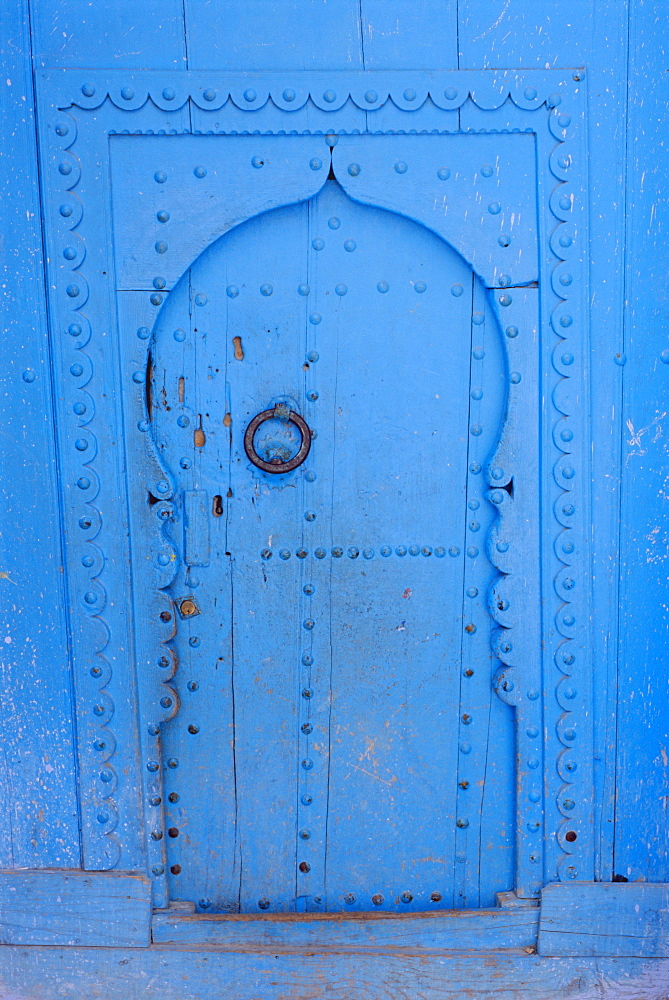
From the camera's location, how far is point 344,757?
1940mm

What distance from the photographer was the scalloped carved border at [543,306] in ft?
5.68

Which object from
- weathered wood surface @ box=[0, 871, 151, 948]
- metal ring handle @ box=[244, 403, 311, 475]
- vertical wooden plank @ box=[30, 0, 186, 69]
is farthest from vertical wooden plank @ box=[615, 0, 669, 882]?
weathered wood surface @ box=[0, 871, 151, 948]

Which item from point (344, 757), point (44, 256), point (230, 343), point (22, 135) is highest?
point (22, 135)

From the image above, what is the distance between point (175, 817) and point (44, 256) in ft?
4.83

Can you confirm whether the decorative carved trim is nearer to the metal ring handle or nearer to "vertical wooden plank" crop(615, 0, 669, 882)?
the metal ring handle

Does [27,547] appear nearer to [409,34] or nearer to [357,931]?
[357,931]

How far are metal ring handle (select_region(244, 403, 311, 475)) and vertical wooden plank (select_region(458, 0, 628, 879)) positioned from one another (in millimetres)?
732

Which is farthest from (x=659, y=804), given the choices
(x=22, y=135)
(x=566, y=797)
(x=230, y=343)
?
(x=22, y=135)

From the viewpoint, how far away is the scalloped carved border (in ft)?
5.68

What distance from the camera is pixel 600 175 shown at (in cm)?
178

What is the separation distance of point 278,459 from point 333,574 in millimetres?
335

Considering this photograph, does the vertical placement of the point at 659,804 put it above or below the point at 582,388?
below

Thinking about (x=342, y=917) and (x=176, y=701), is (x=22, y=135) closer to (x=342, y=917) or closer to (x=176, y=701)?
(x=176, y=701)

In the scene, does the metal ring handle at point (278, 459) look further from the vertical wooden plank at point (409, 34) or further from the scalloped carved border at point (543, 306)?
the vertical wooden plank at point (409, 34)
